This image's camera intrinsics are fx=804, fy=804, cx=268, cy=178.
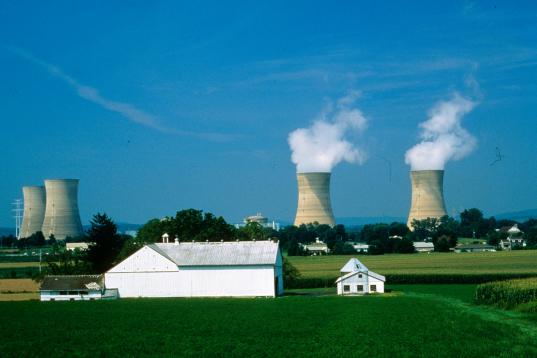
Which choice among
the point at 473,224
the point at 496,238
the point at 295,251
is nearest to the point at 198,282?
the point at 295,251

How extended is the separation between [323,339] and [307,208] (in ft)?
289

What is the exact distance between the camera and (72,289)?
50531 millimetres

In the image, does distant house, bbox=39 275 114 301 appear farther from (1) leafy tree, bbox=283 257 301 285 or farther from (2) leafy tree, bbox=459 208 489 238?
(2) leafy tree, bbox=459 208 489 238

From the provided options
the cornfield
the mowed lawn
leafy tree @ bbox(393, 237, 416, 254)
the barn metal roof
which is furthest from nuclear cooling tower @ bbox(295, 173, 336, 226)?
the cornfield

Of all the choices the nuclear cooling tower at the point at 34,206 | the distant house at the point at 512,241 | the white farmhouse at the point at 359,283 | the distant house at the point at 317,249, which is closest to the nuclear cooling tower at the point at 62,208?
the nuclear cooling tower at the point at 34,206

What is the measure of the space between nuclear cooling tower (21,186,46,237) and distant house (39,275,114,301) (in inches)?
2708

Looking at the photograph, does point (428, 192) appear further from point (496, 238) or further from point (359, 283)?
point (359, 283)

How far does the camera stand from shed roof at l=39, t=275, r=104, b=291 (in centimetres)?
5025

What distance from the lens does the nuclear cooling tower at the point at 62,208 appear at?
345 ft

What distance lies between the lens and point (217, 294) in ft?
166

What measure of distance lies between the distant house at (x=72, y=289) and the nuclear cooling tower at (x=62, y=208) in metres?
55.4

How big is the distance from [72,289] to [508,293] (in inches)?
1085

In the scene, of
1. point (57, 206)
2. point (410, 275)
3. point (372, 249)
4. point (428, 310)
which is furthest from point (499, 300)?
point (57, 206)

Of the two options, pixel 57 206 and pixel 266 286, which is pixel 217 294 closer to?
pixel 266 286
